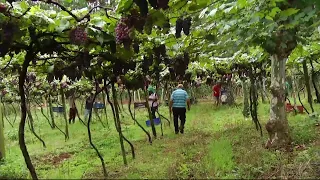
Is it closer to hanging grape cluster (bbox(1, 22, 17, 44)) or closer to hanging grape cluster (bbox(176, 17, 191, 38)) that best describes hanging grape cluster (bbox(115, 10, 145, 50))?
hanging grape cluster (bbox(176, 17, 191, 38))

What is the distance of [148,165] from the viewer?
6984 millimetres

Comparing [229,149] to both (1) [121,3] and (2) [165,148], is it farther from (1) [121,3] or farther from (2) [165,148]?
(1) [121,3]

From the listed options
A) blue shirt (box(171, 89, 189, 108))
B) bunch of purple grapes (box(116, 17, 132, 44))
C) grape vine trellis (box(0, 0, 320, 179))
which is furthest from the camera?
blue shirt (box(171, 89, 189, 108))

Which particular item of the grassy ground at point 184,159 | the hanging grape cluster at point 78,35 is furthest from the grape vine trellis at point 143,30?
the grassy ground at point 184,159

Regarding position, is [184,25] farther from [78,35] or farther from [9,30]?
[9,30]

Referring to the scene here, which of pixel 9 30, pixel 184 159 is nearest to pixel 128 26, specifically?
pixel 9 30

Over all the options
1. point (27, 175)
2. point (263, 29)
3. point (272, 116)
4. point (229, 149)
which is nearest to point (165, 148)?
point (229, 149)

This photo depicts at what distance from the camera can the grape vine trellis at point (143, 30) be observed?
11.8ft

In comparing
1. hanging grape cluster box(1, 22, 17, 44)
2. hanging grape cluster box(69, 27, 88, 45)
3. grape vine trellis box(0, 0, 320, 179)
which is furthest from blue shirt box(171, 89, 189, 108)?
hanging grape cluster box(1, 22, 17, 44)

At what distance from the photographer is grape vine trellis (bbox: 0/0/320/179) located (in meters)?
3.59

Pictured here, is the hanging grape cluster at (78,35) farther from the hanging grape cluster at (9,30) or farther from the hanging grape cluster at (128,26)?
the hanging grape cluster at (9,30)

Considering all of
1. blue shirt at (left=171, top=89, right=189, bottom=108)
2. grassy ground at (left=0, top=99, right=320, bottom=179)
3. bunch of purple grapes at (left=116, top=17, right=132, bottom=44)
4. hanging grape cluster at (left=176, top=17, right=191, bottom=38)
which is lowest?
grassy ground at (left=0, top=99, right=320, bottom=179)

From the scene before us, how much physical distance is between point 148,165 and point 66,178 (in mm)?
1572

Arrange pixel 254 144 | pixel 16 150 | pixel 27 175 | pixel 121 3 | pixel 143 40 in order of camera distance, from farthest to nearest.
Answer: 1. pixel 16 150
2. pixel 254 144
3. pixel 27 175
4. pixel 143 40
5. pixel 121 3
